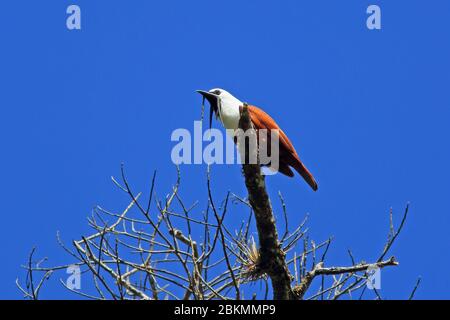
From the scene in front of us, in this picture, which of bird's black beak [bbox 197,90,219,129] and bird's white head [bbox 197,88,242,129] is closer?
bird's white head [bbox 197,88,242,129]

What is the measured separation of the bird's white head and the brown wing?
0.57 ft

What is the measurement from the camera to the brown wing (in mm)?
7594

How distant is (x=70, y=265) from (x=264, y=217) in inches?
63.6

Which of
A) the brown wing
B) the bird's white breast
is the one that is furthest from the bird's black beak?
the brown wing

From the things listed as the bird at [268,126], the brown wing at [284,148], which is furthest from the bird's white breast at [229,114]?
the brown wing at [284,148]

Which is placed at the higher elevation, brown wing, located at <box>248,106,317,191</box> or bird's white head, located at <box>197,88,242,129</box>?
bird's white head, located at <box>197,88,242,129</box>

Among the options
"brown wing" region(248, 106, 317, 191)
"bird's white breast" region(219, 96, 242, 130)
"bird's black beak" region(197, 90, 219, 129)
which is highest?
"bird's black beak" region(197, 90, 219, 129)

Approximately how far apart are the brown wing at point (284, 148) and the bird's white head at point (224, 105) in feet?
0.57

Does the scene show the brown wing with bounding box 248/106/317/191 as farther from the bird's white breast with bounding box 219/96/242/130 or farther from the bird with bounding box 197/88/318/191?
the bird's white breast with bounding box 219/96/242/130

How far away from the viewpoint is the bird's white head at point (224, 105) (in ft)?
25.0

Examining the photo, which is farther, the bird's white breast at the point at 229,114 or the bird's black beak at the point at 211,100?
the bird's black beak at the point at 211,100

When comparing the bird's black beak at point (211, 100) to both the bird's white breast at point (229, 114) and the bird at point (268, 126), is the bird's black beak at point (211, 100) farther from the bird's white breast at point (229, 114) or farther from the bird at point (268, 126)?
the bird's white breast at point (229, 114)
